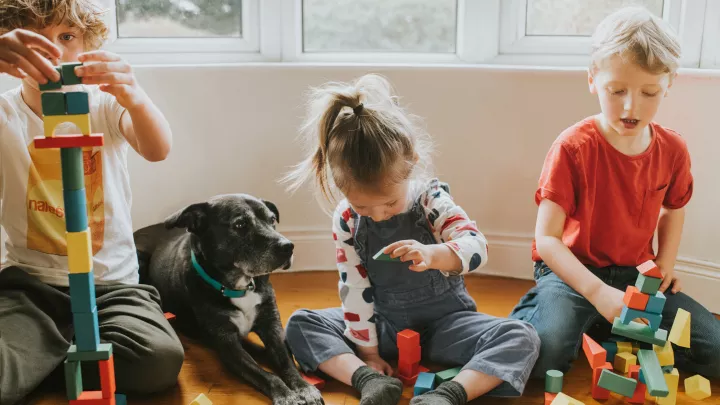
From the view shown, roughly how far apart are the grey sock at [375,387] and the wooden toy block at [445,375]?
8 centimetres

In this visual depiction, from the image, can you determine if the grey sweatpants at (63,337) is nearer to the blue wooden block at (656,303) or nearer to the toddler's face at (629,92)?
the blue wooden block at (656,303)

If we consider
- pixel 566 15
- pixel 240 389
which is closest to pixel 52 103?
pixel 240 389

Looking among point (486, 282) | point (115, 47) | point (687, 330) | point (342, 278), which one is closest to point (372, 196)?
point (342, 278)

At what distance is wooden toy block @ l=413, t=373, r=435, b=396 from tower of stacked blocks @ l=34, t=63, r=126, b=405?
57cm

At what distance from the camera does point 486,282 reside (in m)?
2.10

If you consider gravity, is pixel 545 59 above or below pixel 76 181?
above

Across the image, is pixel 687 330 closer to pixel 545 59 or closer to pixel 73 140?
pixel 545 59

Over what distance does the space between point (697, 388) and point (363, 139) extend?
0.81 m

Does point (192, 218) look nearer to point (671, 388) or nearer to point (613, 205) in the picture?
point (613, 205)

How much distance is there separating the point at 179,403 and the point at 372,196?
0.56 metres

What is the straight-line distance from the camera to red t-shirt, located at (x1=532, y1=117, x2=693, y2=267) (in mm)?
1624

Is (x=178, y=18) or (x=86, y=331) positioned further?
(x=178, y=18)

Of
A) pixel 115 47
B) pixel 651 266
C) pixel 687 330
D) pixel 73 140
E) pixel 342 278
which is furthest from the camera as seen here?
pixel 115 47

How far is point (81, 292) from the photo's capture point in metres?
1.14
